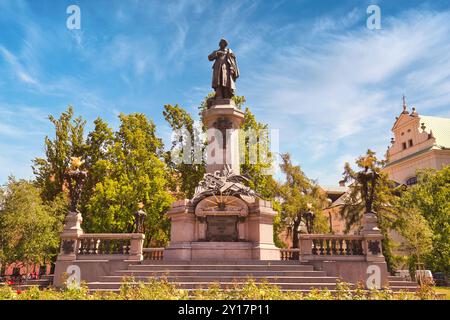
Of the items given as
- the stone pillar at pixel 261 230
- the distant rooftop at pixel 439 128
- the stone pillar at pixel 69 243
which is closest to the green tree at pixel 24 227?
the stone pillar at pixel 69 243

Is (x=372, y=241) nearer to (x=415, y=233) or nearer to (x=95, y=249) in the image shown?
(x=95, y=249)

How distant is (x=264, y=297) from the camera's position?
617 centimetres

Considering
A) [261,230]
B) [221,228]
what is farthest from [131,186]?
[261,230]

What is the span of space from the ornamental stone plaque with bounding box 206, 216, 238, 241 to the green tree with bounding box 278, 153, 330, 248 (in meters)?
17.4

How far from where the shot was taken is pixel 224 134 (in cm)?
1991

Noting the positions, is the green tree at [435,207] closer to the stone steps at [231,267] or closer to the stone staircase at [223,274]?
the stone steps at [231,267]

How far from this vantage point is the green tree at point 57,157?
32.8 m

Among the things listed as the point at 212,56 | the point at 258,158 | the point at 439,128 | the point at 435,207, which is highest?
the point at 439,128

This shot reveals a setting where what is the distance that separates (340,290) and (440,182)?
111 feet

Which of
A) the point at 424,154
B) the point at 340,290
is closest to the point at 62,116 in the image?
the point at 340,290

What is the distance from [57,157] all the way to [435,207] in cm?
3446
